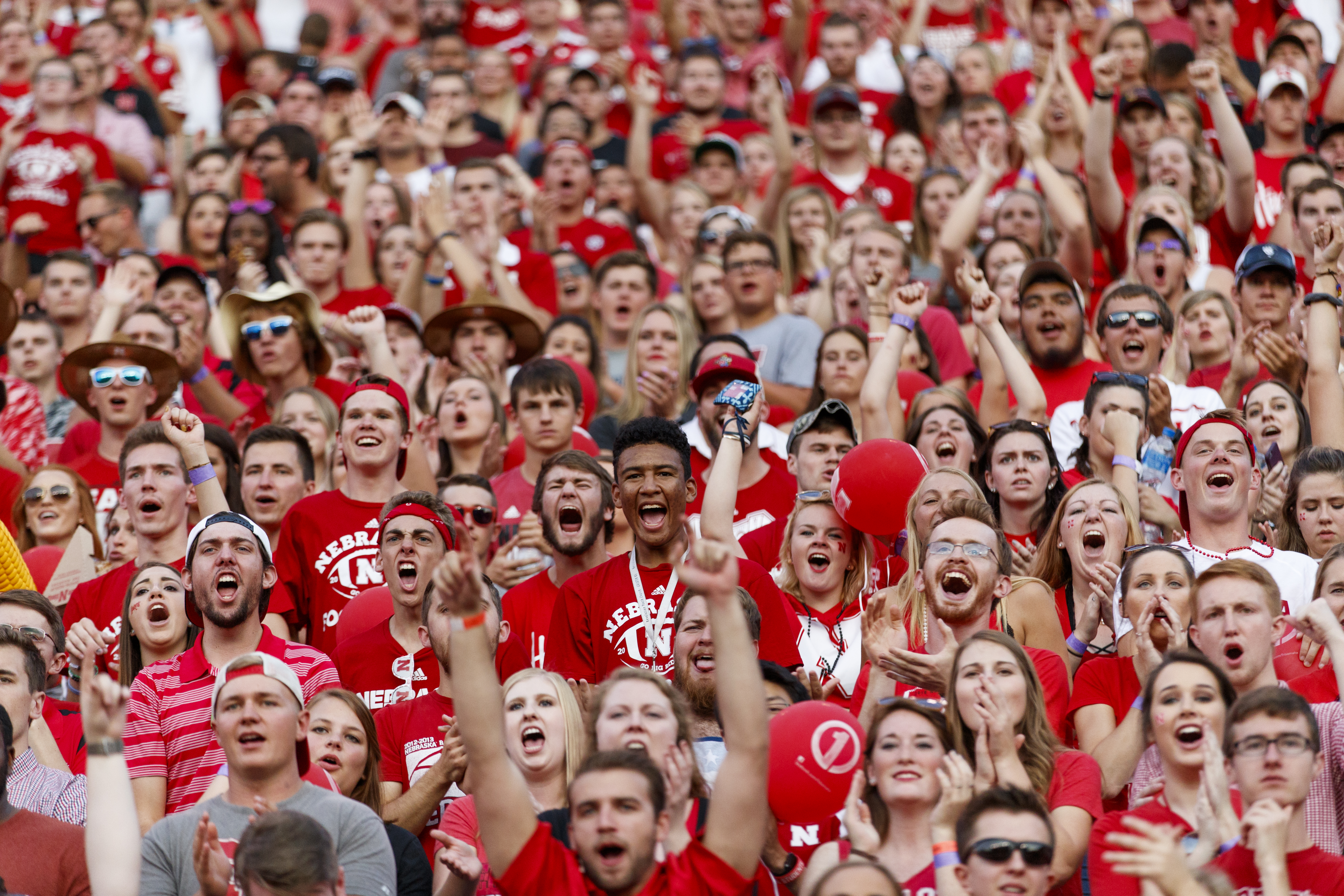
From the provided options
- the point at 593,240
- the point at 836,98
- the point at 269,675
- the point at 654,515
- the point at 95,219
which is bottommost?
the point at 269,675

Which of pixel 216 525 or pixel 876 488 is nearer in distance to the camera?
pixel 216 525

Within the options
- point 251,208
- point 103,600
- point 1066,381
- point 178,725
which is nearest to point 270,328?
point 251,208

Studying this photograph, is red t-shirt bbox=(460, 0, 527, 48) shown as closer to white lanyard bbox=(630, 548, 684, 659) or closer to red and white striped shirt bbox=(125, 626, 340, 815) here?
white lanyard bbox=(630, 548, 684, 659)

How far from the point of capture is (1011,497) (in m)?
8.32

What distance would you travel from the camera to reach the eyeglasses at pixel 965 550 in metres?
7.00

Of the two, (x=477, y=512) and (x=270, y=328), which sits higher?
(x=270, y=328)

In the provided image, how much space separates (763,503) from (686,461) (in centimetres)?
118

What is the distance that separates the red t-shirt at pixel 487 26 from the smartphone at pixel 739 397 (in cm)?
1009

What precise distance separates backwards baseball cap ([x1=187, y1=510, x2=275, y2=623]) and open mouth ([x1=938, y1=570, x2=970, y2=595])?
267 centimetres

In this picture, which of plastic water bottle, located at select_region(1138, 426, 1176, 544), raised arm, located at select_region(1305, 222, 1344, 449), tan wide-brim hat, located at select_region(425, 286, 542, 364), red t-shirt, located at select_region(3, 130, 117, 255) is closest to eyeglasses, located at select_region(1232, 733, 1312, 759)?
raised arm, located at select_region(1305, 222, 1344, 449)

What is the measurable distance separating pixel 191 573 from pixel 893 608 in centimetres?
276

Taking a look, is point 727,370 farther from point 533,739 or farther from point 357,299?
point 357,299

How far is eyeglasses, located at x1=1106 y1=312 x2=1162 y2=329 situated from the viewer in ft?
31.2

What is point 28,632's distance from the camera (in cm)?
721
